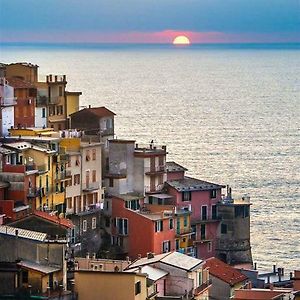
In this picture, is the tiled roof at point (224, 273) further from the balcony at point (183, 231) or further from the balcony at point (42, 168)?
the balcony at point (42, 168)

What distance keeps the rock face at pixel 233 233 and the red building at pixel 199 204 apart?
262mm

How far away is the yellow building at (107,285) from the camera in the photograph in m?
40.4

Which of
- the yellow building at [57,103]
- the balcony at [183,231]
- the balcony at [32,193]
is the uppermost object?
the yellow building at [57,103]

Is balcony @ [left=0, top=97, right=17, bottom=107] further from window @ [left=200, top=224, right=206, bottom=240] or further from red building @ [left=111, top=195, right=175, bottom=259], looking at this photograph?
window @ [left=200, top=224, right=206, bottom=240]

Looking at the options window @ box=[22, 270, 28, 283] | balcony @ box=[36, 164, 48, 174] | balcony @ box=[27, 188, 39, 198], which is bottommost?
window @ box=[22, 270, 28, 283]

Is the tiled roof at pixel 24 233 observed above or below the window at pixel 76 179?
below

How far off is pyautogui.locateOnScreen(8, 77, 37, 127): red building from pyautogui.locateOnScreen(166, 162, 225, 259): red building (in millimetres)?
5357

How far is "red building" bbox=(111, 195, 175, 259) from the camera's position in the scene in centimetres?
5478

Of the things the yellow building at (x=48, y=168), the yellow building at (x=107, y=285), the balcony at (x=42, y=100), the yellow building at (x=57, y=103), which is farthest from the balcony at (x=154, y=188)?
the yellow building at (x=107, y=285)

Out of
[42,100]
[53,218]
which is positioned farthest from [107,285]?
[42,100]

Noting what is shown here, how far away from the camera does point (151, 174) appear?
58562 mm

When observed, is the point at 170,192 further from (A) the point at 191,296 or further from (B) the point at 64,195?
(A) the point at 191,296

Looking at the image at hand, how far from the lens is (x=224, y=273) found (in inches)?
2015

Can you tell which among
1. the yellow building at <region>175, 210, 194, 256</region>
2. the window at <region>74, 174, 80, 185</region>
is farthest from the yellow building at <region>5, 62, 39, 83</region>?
the yellow building at <region>175, 210, 194, 256</region>
